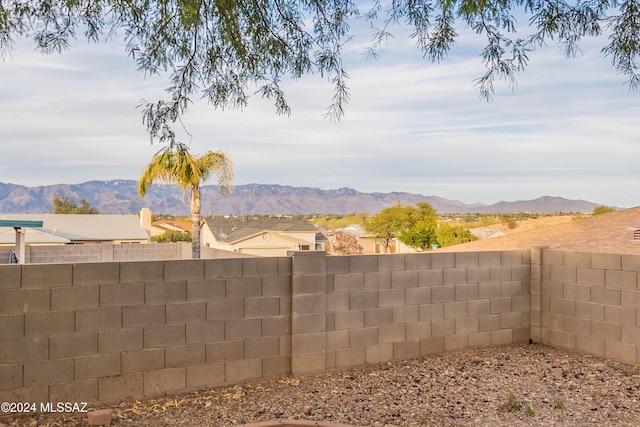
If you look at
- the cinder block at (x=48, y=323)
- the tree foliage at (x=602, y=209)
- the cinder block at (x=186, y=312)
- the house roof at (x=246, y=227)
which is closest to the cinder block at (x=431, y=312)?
the cinder block at (x=186, y=312)

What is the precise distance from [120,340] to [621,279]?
18.5ft

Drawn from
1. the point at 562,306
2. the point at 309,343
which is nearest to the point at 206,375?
the point at 309,343

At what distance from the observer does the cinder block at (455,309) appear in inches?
282

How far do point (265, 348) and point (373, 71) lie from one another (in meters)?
5.48

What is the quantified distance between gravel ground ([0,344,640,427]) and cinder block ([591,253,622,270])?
3.73ft

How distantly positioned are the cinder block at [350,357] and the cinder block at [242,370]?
2.97 feet

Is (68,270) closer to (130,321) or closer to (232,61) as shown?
(130,321)

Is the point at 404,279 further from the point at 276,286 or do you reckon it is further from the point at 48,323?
the point at 48,323

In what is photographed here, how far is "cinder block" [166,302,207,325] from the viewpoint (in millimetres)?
5492

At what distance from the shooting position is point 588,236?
1820 cm

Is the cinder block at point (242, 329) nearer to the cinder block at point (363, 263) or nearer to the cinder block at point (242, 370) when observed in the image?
the cinder block at point (242, 370)

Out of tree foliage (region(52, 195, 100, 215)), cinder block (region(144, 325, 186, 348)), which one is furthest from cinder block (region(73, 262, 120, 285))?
tree foliage (region(52, 195, 100, 215))

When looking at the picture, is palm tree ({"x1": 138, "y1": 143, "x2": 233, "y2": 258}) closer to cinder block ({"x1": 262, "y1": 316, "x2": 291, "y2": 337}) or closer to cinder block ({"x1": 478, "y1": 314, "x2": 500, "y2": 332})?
cinder block ({"x1": 478, "y1": 314, "x2": 500, "y2": 332})

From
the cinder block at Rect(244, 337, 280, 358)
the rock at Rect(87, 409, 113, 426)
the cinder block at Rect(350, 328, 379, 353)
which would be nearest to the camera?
the rock at Rect(87, 409, 113, 426)
